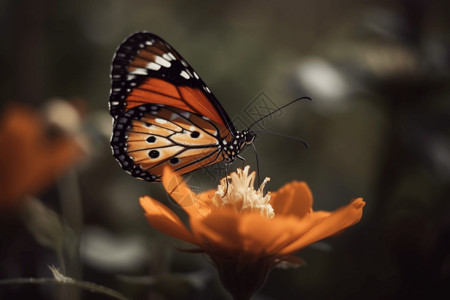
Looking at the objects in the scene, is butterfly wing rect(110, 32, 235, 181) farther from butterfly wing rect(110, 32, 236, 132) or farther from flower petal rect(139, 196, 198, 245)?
flower petal rect(139, 196, 198, 245)

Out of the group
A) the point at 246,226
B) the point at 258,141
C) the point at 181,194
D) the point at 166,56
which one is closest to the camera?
the point at 246,226

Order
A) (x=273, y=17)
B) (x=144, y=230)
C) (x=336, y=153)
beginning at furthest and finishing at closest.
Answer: (x=273, y=17)
(x=336, y=153)
(x=144, y=230)

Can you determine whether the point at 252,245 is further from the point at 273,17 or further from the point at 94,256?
the point at 273,17

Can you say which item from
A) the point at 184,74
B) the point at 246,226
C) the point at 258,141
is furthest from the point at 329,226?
the point at 258,141

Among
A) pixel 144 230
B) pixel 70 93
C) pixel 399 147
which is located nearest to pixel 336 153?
pixel 399 147

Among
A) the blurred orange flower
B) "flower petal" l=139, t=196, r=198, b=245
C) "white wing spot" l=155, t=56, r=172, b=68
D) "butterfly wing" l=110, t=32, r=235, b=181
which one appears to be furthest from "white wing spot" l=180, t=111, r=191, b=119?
"flower petal" l=139, t=196, r=198, b=245

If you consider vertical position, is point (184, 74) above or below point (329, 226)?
above

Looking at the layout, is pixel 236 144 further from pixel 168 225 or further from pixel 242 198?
pixel 168 225
